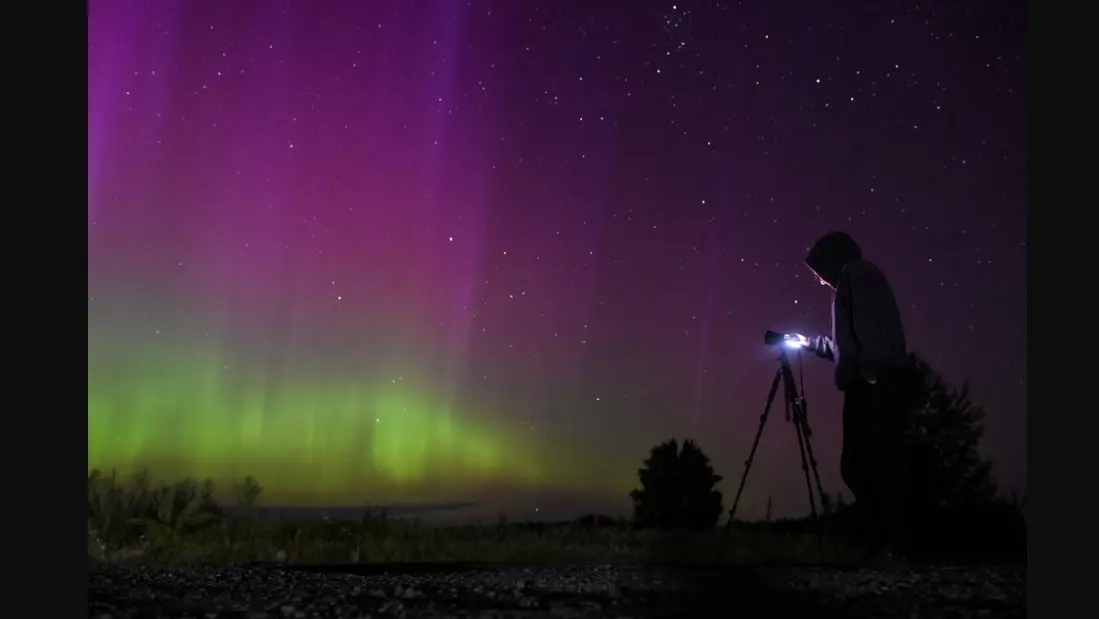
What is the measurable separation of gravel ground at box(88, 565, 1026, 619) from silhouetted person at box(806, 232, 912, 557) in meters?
0.37

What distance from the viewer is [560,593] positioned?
542 centimetres

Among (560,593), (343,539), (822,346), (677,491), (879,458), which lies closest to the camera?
(560,593)

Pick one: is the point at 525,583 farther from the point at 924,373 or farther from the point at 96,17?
the point at 96,17

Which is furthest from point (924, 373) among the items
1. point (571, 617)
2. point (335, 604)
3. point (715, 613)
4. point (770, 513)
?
point (335, 604)

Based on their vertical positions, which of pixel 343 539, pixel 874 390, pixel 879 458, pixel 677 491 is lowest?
pixel 343 539

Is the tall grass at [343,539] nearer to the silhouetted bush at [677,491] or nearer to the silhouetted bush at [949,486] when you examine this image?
the silhouetted bush at [677,491]

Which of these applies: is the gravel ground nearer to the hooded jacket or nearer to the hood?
the hooded jacket

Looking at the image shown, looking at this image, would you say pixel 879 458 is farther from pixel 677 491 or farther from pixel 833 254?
pixel 677 491

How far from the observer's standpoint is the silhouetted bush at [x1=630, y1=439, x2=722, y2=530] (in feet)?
25.3

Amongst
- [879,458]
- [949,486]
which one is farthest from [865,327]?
[949,486]

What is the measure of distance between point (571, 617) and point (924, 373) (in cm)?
400

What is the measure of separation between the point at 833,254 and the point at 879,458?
123cm

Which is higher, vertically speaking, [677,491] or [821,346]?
[821,346]

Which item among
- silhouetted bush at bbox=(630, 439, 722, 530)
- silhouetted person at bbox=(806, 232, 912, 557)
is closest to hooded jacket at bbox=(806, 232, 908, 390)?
silhouetted person at bbox=(806, 232, 912, 557)
